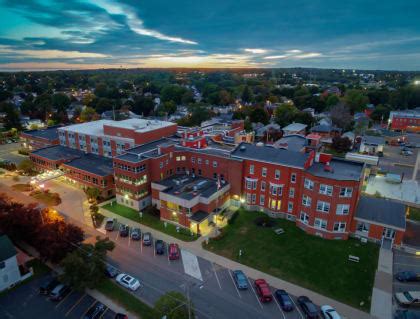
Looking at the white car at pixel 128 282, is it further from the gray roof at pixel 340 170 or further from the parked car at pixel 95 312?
the gray roof at pixel 340 170

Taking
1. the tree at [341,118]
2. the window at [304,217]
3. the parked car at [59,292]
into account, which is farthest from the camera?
the tree at [341,118]

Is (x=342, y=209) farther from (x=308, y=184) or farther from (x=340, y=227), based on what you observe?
(x=308, y=184)

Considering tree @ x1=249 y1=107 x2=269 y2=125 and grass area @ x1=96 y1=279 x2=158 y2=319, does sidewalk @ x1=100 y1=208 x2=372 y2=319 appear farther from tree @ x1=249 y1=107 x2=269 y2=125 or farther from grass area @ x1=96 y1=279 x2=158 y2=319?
tree @ x1=249 y1=107 x2=269 y2=125

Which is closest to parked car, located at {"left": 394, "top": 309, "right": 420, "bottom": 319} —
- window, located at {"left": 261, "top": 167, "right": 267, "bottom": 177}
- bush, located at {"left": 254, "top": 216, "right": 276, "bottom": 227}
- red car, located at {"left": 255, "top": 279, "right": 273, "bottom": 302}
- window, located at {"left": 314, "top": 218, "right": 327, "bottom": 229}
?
red car, located at {"left": 255, "top": 279, "right": 273, "bottom": 302}

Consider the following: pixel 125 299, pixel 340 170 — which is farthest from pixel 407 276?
pixel 125 299

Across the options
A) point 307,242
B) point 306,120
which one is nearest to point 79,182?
point 307,242

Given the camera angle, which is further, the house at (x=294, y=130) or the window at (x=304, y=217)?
the house at (x=294, y=130)

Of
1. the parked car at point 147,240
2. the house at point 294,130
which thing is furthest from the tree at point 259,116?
the parked car at point 147,240
